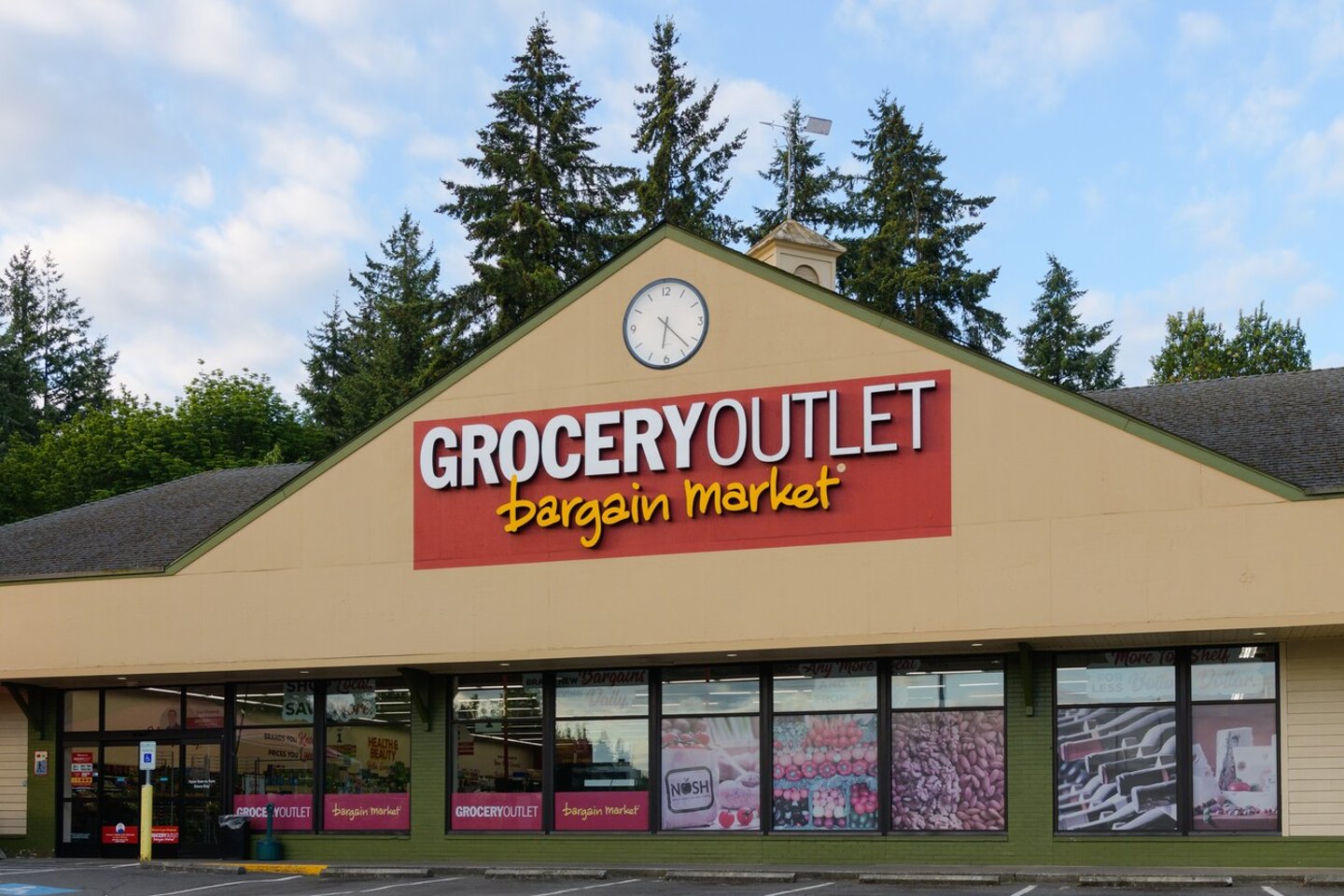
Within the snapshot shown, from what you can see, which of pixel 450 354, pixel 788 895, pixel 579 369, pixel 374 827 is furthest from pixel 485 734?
pixel 450 354

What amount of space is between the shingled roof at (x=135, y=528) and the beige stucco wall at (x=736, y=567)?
152 cm

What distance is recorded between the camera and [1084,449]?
75.6ft

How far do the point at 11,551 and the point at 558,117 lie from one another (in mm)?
25305

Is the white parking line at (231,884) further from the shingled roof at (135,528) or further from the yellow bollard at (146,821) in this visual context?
the shingled roof at (135,528)

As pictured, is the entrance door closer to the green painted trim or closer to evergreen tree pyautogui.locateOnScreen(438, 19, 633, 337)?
the green painted trim

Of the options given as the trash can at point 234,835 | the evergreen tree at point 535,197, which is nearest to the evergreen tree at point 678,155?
the evergreen tree at point 535,197

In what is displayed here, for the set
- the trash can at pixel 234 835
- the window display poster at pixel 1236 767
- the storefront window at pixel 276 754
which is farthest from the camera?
the storefront window at pixel 276 754

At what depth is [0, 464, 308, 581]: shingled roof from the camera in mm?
30859

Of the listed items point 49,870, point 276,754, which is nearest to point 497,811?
point 276,754

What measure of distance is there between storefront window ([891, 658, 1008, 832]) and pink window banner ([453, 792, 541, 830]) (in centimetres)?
607

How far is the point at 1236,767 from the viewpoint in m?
23.0

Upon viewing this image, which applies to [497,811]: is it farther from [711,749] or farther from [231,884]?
[231,884]

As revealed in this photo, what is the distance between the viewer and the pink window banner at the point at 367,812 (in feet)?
90.9

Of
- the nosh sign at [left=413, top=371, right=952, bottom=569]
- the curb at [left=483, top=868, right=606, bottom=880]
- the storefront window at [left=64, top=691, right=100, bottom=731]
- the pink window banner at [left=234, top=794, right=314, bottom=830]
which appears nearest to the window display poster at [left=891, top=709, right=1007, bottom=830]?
the nosh sign at [left=413, top=371, right=952, bottom=569]
